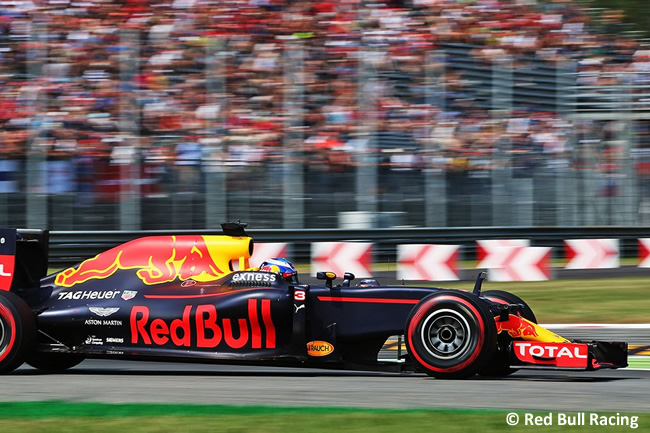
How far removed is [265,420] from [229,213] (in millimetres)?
9059

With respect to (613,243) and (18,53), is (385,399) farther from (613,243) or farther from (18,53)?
(18,53)

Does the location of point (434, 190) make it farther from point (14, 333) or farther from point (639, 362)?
point (14, 333)

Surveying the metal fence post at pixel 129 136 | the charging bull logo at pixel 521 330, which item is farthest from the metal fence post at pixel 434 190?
the charging bull logo at pixel 521 330

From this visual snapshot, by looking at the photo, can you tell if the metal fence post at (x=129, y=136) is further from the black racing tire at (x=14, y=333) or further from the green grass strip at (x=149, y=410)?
the green grass strip at (x=149, y=410)

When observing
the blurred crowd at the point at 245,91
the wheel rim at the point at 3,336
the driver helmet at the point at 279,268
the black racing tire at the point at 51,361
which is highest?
the blurred crowd at the point at 245,91

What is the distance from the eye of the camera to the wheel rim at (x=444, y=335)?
6.20 meters

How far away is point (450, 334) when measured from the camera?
6.23 metres

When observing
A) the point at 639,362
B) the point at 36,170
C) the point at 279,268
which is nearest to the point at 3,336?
the point at 279,268

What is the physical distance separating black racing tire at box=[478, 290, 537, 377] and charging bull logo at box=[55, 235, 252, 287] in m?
1.86

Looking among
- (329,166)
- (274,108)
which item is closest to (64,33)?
(274,108)

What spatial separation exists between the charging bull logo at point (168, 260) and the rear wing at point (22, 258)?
270 millimetres

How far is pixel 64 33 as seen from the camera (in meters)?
14.9

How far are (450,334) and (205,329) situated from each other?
5.49 feet

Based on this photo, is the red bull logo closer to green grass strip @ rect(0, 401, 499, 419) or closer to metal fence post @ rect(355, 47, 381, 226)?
green grass strip @ rect(0, 401, 499, 419)
